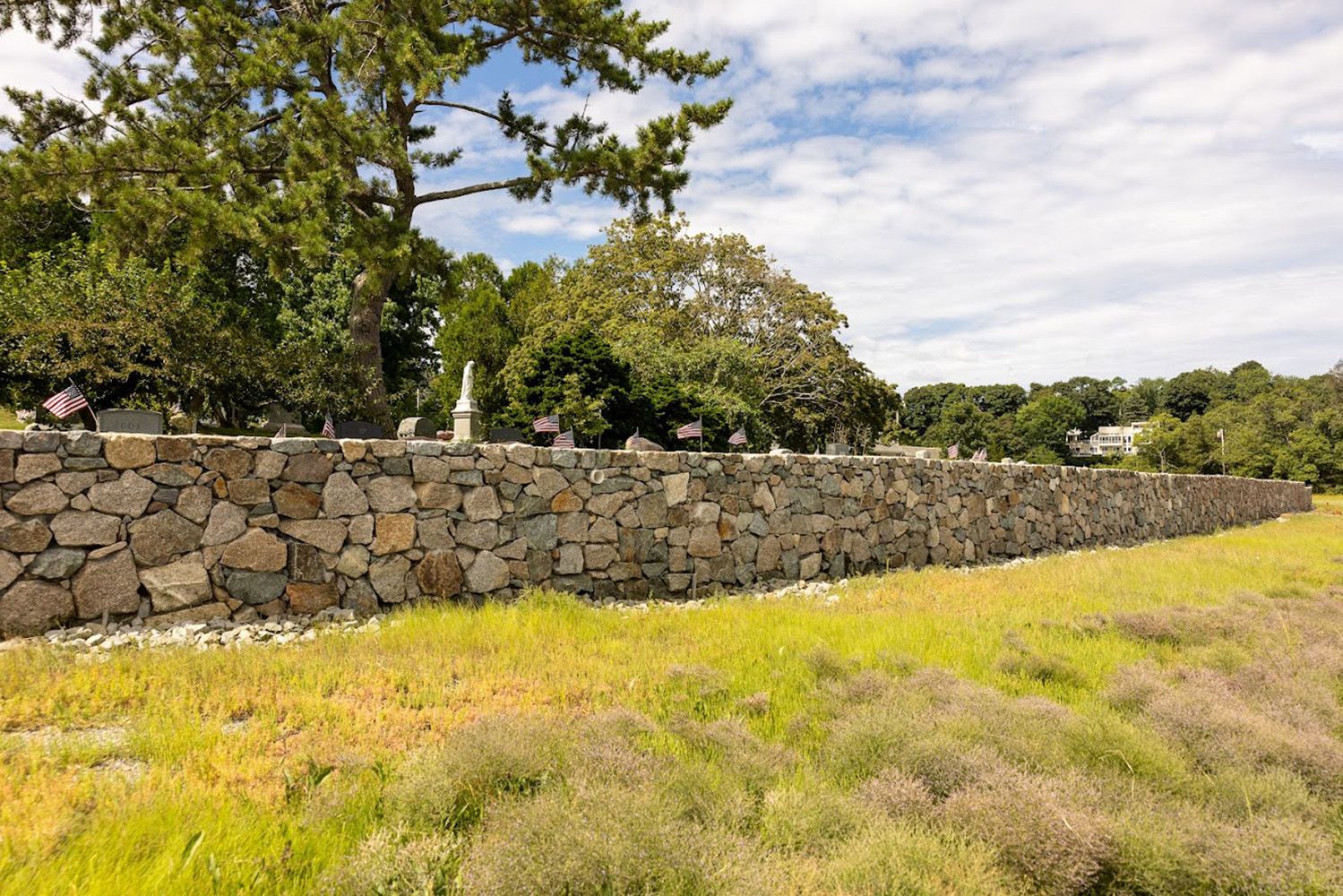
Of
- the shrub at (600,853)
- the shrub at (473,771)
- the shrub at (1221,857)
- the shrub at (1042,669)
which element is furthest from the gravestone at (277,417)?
the shrub at (1221,857)

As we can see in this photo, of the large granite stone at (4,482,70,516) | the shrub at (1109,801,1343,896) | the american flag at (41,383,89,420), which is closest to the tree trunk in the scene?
the american flag at (41,383,89,420)

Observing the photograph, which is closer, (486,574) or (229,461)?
(229,461)

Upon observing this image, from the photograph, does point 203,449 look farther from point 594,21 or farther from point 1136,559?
point 1136,559

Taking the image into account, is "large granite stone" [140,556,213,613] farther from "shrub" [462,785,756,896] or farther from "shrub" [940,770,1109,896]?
"shrub" [940,770,1109,896]

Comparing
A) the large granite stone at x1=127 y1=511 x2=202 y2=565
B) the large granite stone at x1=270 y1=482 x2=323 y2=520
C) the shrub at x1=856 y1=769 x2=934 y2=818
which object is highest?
the large granite stone at x1=270 y1=482 x2=323 y2=520

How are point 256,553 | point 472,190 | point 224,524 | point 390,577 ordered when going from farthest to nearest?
point 472,190 → point 390,577 → point 256,553 → point 224,524

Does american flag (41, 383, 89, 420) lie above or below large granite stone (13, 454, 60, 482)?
above

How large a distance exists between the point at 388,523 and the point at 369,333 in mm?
10709

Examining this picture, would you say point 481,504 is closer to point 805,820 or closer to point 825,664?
point 825,664

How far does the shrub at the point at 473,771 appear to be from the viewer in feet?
9.11

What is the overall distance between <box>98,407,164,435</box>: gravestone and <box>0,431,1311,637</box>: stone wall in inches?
19.4

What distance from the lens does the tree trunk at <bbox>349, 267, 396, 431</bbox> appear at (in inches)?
586

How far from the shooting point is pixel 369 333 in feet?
52.5

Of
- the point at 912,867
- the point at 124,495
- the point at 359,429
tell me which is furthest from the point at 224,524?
the point at 912,867
